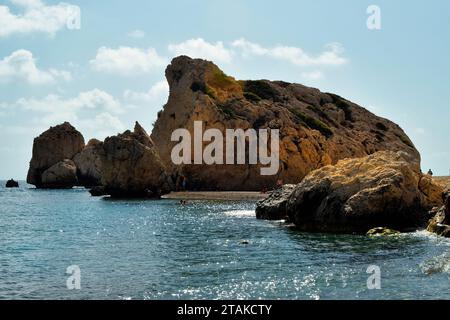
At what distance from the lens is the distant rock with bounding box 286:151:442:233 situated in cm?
3650

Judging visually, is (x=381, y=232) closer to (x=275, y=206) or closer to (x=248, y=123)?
(x=275, y=206)

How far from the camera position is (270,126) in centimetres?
10775

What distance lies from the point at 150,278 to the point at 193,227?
69.4ft

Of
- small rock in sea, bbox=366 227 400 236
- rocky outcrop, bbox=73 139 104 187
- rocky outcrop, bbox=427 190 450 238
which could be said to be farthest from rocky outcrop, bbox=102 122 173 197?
rocky outcrop, bbox=73 139 104 187

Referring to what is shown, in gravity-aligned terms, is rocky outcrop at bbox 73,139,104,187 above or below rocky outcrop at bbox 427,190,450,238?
above

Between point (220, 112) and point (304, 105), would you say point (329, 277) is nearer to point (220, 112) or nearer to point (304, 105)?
point (220, 112)

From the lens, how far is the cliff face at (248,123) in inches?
4011

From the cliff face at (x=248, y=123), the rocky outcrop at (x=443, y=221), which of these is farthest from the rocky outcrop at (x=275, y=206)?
the cliff face at (x=248, y=123)

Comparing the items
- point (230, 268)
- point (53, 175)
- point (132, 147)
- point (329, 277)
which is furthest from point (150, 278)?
point (53, 175)

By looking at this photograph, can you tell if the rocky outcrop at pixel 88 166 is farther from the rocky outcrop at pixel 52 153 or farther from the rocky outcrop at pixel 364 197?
the rocky outcrop at pixel 364 197

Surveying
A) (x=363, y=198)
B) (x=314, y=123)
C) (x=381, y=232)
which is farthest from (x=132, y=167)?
(x=314, y=123)

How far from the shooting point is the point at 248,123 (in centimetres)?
10638

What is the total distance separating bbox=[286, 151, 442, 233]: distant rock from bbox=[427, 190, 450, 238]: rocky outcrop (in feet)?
7.96

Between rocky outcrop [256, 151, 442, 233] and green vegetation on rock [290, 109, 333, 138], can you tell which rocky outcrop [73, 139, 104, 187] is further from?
rocky outcrop [256, 151, 442, 233]
